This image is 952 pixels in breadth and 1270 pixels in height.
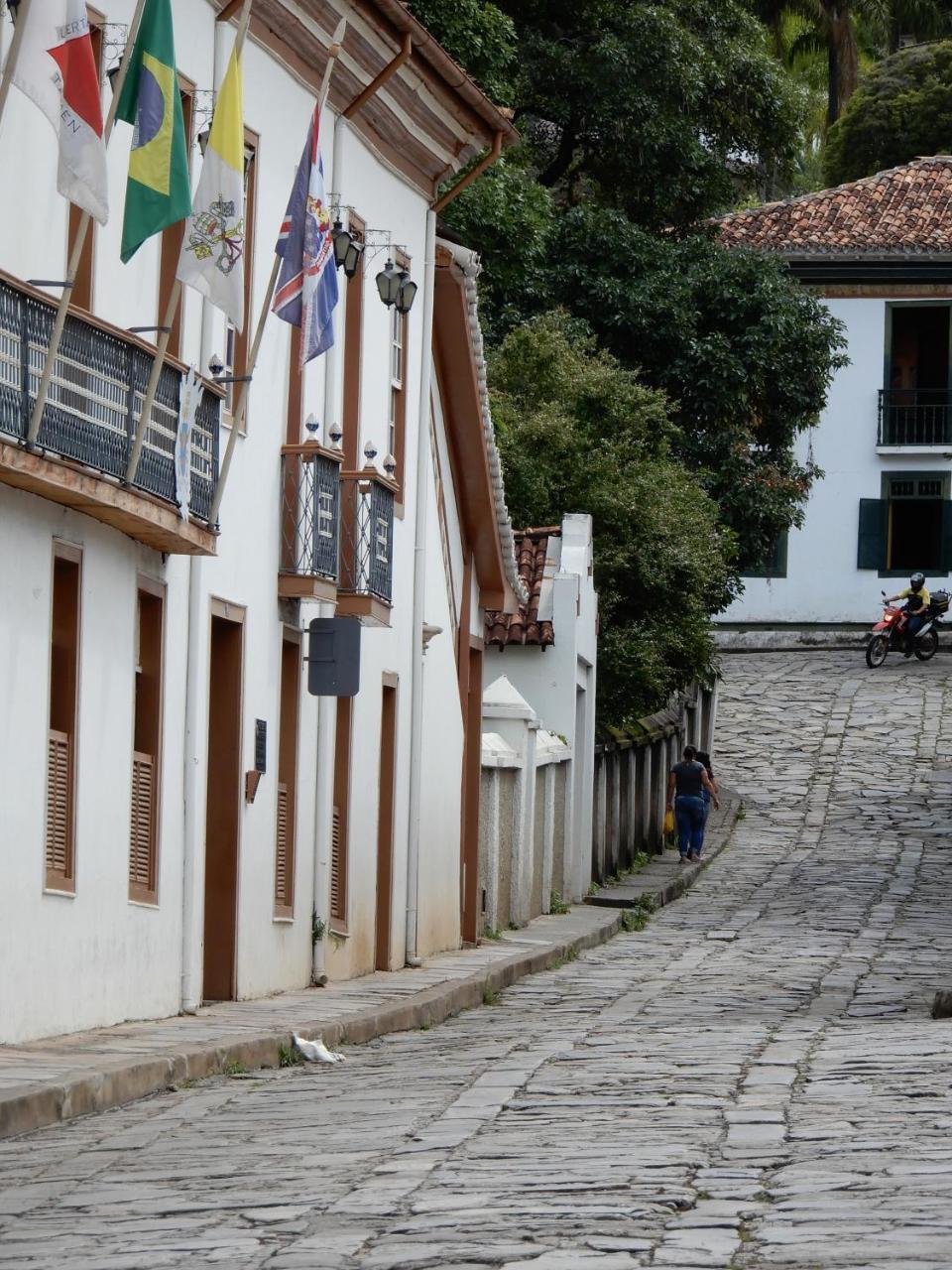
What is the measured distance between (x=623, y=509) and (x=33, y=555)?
66.8 feet

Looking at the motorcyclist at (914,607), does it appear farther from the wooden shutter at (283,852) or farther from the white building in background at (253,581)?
the wooden shutter at (283,852)

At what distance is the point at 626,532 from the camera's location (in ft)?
108

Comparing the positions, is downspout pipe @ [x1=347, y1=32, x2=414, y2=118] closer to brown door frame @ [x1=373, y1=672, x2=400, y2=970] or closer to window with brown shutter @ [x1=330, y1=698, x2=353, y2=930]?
window with brown shutter @ [x1=330, y1=698, x2=353, y2=930]

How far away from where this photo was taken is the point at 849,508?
5216 cm

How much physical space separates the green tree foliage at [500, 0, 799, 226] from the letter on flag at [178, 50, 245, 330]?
28978 mm

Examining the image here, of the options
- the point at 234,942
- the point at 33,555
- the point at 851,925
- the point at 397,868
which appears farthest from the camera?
the point at 851,925

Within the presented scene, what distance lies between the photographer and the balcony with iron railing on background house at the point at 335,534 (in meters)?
17.4

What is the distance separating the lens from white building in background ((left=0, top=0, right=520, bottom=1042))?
12773 millimetres

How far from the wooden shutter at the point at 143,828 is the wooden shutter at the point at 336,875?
4425mm

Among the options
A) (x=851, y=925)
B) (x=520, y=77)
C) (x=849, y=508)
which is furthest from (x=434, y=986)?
(x=849, y=508)

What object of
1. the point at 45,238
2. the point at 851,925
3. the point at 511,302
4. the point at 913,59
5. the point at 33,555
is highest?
the point at 913,59

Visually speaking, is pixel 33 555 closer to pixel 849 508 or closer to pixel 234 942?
pixel 234 942

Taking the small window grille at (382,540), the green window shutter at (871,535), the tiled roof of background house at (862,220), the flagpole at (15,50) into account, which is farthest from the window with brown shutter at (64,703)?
the green window shutter at (871,535)

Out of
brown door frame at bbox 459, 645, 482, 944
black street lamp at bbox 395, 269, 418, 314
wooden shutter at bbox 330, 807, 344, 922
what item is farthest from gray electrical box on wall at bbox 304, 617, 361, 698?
brown door frame at bbox 459, 645, 482, 944
